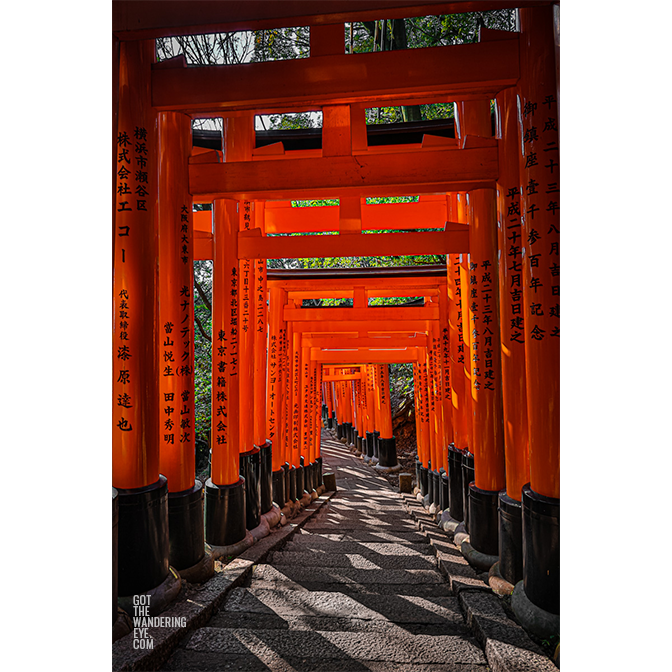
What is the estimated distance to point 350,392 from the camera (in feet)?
102

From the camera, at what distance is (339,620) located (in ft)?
10.3


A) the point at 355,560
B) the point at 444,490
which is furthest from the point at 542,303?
the point at 444,490

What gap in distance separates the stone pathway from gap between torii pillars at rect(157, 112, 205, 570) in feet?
2.60

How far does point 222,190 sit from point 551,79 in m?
2.57

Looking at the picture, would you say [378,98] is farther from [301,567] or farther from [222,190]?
[301,567]

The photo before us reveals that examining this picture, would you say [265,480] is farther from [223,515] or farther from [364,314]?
[364,314]

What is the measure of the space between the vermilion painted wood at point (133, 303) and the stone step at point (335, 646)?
1.08 metres

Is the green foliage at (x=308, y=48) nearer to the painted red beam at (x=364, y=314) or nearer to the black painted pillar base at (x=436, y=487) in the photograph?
the painted red beam at (x=364, y=314)

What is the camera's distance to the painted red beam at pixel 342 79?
331 centimetres

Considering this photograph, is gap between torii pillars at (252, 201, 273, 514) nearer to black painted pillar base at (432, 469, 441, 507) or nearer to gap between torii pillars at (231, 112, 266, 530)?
gap between torii pillars at (231, 112, 266, 530)

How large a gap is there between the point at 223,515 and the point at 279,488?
335cm

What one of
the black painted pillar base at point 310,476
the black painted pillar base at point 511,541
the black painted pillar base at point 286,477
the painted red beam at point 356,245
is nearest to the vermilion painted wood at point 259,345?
the painted red beam at point 356,245

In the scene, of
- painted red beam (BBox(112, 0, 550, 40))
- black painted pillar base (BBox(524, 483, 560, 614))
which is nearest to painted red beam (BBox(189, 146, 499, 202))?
painted red beam (BBox(112, 0, 550, 40))

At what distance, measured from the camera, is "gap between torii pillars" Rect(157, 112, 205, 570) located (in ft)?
13.0
